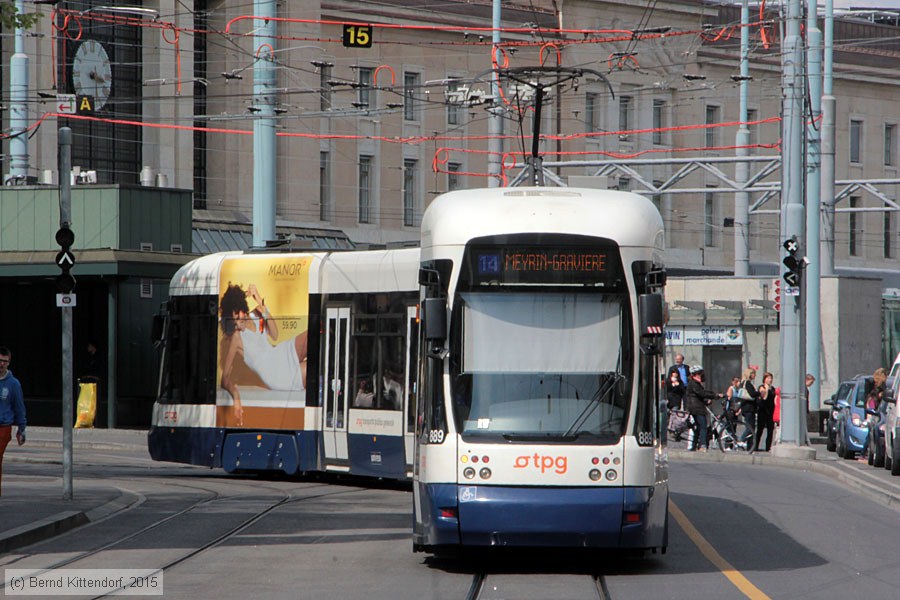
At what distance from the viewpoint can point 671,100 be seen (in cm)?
6581

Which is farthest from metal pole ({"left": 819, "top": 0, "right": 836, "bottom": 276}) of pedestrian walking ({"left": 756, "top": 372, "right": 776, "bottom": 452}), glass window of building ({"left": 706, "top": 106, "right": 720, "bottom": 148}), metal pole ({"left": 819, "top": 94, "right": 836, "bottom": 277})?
glass window of building ({"left": 706, "top": 106, "right": 720, "bottom": 148})

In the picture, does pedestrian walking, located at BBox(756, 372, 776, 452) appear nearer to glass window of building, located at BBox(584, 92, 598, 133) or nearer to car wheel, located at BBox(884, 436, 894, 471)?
car wheel, located at BBox(884, 436, 894, 471)

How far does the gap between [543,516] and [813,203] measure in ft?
81.1

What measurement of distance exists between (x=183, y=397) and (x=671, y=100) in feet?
147

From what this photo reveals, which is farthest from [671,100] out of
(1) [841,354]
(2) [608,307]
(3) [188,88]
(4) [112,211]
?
(2) [608,307]

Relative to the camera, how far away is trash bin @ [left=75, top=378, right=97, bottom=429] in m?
35.3

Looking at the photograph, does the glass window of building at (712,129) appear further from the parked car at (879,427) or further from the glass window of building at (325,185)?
the parked car at (879,427)

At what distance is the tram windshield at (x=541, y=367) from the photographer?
512 inches

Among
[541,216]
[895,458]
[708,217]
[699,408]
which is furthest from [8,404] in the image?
[708,217]

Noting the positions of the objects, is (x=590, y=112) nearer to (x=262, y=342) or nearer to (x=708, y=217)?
(x=708, y=217)

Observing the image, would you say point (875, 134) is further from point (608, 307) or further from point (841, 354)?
point (608, 307)

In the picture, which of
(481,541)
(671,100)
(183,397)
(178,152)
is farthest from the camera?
(671,100)

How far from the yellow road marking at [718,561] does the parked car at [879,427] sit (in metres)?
9.16

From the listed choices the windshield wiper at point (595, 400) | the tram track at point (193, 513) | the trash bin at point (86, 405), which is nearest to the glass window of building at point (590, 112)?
the trash bin at point (86, 405)
